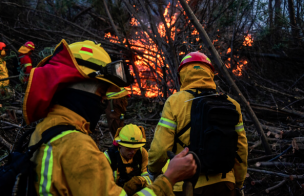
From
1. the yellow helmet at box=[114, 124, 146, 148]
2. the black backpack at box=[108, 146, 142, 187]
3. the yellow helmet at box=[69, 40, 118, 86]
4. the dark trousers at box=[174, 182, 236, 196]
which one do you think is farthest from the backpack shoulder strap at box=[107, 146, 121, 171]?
the yellow helmet at box=[69, 40, 118, 86]

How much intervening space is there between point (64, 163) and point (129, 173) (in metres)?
2.71

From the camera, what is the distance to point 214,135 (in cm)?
192

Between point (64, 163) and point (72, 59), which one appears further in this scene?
point (72, 59)

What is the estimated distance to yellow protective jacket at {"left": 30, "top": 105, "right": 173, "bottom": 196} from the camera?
1068 millimetres

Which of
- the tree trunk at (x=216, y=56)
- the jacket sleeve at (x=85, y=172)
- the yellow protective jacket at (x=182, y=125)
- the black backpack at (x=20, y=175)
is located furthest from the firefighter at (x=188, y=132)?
the tree trunk at (x=216, y=56)

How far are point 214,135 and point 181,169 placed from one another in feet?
2.48

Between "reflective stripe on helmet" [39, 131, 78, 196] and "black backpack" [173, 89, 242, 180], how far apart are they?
1.35m

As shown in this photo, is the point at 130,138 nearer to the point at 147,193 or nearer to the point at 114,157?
the point at 114,157

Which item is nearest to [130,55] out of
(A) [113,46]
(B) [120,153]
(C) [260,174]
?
(A) [113,46]

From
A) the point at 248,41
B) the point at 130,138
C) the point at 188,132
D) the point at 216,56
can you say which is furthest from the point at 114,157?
the point at 248,41

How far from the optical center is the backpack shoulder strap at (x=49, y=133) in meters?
1.12

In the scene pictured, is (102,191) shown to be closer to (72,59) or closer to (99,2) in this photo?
(72,59)

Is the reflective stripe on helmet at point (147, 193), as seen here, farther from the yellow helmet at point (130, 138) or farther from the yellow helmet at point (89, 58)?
the yellow helmet at point (130, 138)

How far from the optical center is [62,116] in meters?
1.31
